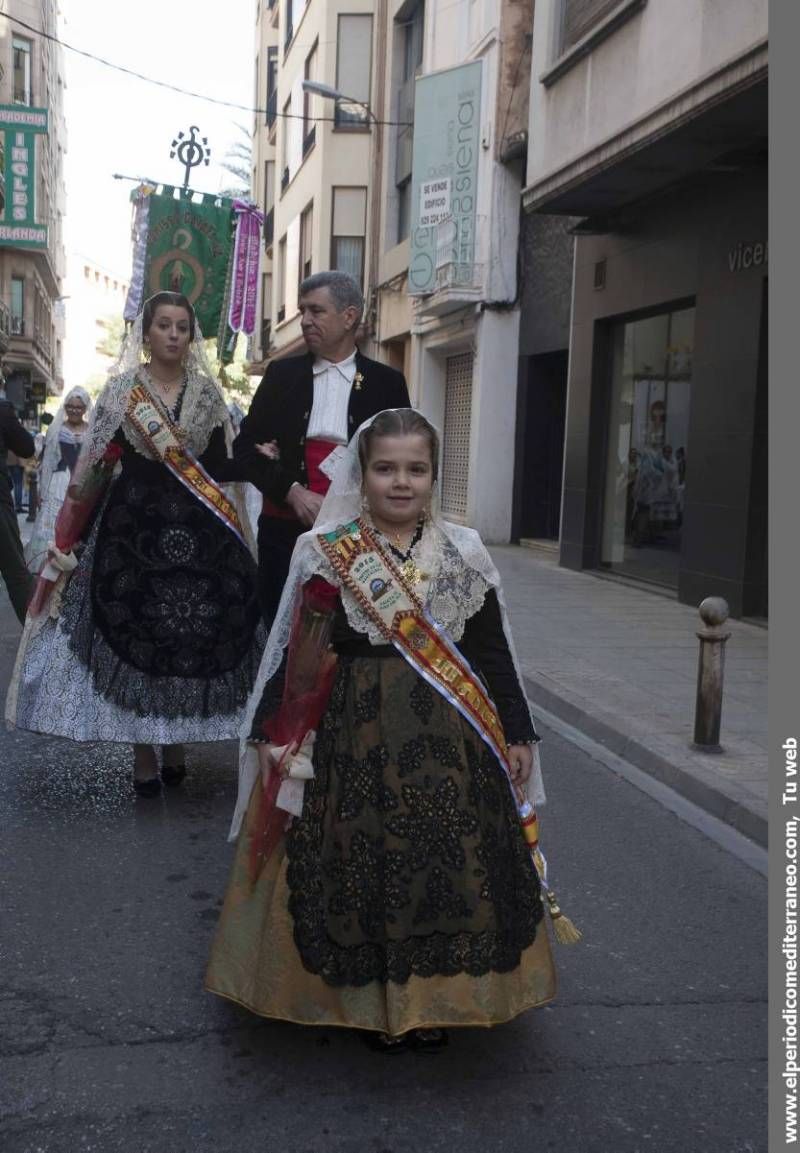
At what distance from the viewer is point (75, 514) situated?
498 cm

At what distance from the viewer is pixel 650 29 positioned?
10.5m

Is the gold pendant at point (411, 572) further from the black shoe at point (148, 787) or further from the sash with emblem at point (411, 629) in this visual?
the black shoe at point (148, 787)

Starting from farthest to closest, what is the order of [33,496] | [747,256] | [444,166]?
[33,496]
[444,166]
[747,256]

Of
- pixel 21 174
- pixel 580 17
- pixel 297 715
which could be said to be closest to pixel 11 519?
pixel 297 715

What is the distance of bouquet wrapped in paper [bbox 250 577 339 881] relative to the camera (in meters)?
2.97

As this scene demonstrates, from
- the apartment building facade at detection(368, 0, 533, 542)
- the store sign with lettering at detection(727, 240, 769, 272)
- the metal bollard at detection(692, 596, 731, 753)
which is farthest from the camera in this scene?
the apartment building facade at detection(368, 0, 533, 542)

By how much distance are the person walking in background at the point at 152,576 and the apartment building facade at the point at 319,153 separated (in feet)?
67.2

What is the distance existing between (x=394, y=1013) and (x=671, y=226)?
10943 mm

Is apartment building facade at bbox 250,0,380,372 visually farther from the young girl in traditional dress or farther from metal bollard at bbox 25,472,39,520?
the young girl in traditional dress

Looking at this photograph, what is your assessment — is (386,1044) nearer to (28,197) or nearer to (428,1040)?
(428,1040)

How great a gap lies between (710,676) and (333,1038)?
3484 millimetres

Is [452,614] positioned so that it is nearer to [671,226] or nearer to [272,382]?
[272,382]

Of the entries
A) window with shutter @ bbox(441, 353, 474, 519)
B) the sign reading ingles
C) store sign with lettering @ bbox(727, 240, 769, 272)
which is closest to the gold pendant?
store sign with lettering @ bbox(727, 240, 769, 272)

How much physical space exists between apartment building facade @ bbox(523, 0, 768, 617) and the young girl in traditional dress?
6.63 m
